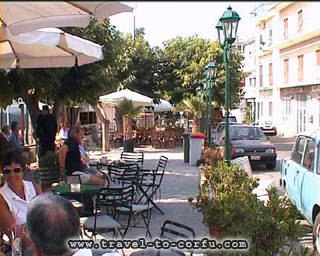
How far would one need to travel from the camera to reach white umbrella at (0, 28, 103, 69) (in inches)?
215

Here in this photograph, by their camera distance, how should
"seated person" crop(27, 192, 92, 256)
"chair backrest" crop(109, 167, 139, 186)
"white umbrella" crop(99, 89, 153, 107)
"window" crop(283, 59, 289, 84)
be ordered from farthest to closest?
"window" crop(283, 59, 289, 84) < "white umbrella" crop(99, 89, 153, 107) < "chair backrest" crop(109, 167, 139, 186) < "seated person" crop(27, 192, 92, 256)

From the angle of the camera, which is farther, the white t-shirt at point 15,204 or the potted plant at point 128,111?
the potted plant at point 128,111

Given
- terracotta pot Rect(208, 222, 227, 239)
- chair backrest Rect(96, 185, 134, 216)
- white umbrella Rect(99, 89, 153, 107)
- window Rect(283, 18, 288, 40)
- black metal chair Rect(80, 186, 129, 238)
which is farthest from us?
window Rect(283, 18, 288, 40)

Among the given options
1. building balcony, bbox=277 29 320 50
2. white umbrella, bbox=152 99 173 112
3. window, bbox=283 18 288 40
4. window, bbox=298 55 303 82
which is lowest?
white umbrella, bbox=152 99 173 112

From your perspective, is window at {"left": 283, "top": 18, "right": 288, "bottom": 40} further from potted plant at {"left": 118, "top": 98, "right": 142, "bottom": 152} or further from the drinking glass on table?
the drinking glass on table

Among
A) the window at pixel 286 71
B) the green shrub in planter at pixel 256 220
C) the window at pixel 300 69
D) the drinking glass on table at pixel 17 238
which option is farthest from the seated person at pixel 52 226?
the window at pixel 286 71

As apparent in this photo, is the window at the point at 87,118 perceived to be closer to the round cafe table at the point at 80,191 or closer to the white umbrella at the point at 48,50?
the white umbrella at the point at 48,50

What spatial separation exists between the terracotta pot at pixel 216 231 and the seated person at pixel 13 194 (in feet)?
6.18

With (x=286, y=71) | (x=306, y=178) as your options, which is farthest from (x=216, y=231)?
(x=286, y=71)

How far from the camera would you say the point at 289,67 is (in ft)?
131

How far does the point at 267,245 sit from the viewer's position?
4.29m

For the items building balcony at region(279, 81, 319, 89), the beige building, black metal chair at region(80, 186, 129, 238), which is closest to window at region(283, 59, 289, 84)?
the beige building

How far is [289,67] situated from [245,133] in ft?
79.4

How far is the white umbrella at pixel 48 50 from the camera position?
546cm
